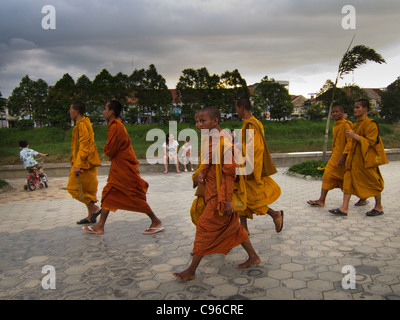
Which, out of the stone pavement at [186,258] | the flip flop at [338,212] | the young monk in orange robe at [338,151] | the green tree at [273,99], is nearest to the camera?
the stone pavement at [186,258]

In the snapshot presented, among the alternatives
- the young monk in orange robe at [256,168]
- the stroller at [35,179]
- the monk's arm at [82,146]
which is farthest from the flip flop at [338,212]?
the stroller at [35,179]

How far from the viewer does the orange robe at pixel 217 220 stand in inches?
126

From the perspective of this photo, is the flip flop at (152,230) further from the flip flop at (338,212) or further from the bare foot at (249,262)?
the flip flop at (338,212)

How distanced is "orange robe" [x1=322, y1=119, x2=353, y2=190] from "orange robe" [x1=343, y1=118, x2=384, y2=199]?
0.22 m

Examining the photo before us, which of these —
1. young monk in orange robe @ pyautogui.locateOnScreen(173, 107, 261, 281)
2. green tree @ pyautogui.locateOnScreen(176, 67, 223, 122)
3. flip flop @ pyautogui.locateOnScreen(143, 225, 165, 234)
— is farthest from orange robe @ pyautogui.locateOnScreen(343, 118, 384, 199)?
green tree @ pyautogui.locateOnScreen(176, 67, 223, 122)

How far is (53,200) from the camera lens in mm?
7242

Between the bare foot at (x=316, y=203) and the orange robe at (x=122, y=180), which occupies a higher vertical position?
the orange robe at (x=122, y=180)

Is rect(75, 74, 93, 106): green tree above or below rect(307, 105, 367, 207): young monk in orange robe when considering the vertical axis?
above

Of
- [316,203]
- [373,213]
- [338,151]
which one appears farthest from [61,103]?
Result: [373,213]

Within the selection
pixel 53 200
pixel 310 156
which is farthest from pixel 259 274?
pixel 310 156

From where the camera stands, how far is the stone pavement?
3.05 meters

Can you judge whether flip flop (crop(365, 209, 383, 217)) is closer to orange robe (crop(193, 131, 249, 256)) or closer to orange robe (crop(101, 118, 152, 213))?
orange robe (crop(193, 131, 249, 256))
